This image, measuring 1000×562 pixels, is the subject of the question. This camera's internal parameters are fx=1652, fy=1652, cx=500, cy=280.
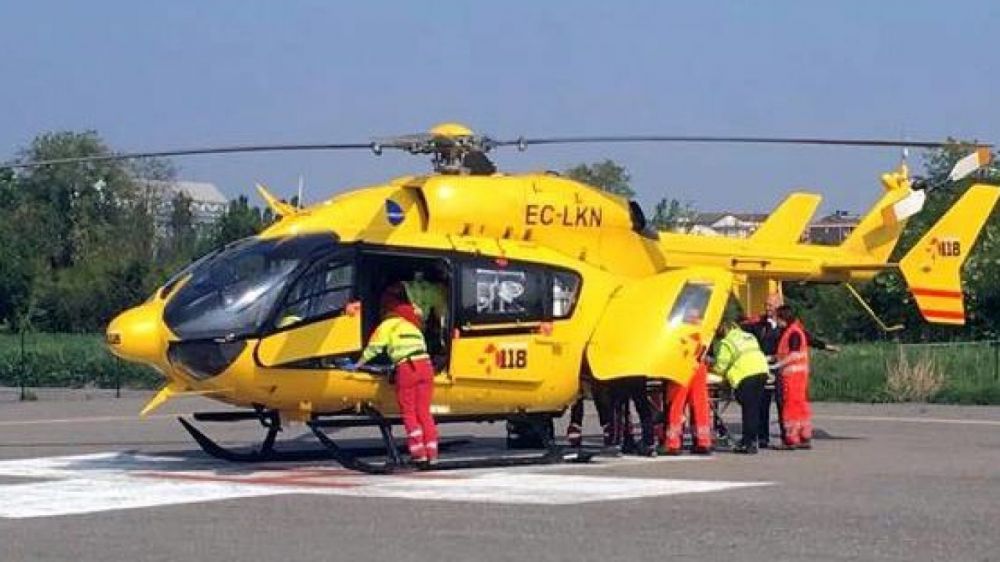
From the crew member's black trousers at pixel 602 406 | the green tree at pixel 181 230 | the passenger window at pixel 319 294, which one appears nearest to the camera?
the passenger window at pixel 319 294

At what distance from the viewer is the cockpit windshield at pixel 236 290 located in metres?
16.2

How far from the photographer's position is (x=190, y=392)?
16.6 m

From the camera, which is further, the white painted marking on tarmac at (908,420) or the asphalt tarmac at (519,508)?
the white painted marking on tarmac at (908,420)

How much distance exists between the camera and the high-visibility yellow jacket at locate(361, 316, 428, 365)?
16.5 m

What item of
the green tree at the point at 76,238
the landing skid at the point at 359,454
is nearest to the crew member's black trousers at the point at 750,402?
the landing skid at the point at 359,454

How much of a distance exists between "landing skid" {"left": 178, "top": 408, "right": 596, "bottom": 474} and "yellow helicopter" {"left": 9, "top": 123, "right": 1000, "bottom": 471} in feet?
0.13

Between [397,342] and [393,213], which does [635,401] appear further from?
[393,213]

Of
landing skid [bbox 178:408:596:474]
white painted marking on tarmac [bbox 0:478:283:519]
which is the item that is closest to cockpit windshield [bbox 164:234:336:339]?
landing skid [bbox 178:408:596:474]

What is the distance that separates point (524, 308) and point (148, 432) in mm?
9323

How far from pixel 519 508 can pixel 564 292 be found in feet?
17.0

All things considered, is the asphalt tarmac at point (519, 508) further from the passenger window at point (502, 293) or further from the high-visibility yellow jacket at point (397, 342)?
the passenger window at point (502, 293)

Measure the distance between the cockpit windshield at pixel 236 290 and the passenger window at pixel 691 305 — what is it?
3.93 metres

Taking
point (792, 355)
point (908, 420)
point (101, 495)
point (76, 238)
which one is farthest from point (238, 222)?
point (101, 495)

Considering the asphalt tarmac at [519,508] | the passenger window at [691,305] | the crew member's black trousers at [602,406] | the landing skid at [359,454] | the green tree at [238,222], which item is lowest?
the asphalt tarmac at [519,508]
